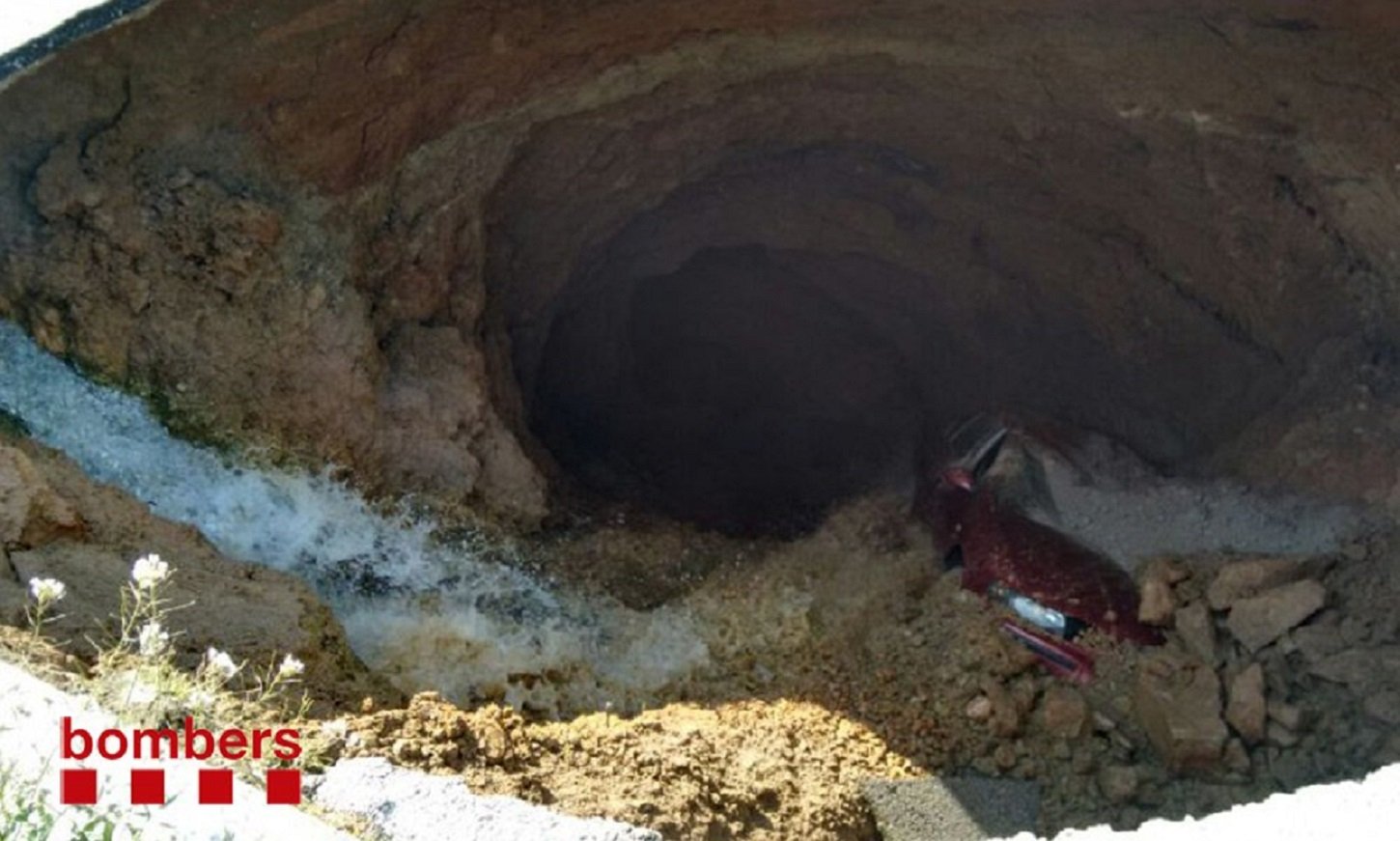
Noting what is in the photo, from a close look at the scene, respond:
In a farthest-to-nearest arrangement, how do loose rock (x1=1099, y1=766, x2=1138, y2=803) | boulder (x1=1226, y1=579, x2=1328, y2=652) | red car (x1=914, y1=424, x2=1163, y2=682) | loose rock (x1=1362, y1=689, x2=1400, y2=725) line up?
red car (x1=914, y1=424, x2=1163, y2=682)
boulder (x1=1226, y1=579, x2=1328, y2=652)
loose rock (x1=1099, y1=766, x2=1138, y2=803)
loose rock (x1=1362, y1=689, x2=1400, y2=725)

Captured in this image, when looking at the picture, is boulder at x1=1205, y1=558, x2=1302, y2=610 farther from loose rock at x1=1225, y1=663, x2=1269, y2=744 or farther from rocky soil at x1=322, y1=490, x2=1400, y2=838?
loose rock at x1=1225, y1=663, x2=1269, y2=744

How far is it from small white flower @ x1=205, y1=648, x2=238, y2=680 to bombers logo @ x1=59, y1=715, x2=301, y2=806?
0.50 ft

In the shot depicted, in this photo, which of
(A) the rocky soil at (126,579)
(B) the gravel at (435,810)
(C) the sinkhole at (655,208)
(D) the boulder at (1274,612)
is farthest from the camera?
(D) the boulder at (1274,612)

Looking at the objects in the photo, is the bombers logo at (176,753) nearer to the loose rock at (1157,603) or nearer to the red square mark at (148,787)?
the red square mark at (148,787)

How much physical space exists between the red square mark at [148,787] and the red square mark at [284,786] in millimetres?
310

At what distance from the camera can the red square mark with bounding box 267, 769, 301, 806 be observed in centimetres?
365

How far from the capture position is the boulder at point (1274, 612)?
5270mm

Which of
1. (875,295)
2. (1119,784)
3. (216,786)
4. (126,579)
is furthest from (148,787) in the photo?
(875,295)

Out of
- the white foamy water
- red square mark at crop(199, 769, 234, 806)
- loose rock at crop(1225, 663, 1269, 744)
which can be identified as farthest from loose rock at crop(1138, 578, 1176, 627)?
red square mark at crop(199, 769, 234, 806)

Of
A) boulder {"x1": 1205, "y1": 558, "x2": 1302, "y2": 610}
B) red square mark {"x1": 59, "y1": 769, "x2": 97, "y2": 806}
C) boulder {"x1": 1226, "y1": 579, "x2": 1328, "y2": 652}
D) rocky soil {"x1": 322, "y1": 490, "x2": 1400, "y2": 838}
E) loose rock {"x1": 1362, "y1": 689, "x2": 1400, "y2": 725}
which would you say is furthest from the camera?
boulder {"x1": 1205, "y1": 558, "x2": 1302, "y2": 610}

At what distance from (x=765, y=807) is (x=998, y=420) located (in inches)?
114

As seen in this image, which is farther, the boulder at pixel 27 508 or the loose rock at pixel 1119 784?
the loose rock at pixel 1119 784

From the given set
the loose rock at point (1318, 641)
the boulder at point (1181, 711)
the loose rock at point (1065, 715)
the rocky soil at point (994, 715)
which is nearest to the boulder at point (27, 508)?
the rocky soil at point (994, 715)

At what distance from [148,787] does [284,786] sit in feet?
1.43
